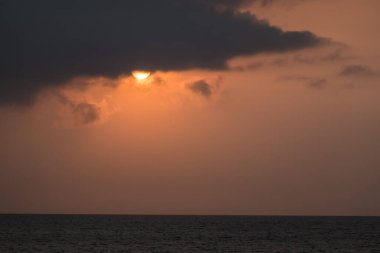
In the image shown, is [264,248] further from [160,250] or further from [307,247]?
[160,250]

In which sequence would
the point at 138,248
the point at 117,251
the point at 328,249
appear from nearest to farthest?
the point at 117,251, the point at 138,248, the point at 328,249

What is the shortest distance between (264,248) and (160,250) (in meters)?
16.7

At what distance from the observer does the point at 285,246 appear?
3600 inches

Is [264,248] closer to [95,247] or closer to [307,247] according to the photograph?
[307,247]

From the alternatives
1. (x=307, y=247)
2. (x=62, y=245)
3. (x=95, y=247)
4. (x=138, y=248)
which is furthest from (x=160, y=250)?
(x=307, y=247)

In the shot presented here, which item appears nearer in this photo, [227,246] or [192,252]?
[192,252]

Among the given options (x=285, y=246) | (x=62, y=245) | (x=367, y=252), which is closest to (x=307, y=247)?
(x=285, y=246)

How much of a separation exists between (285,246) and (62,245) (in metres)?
32.9

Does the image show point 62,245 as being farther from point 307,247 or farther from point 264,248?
point 307,247

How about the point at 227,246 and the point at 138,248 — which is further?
the point at 227,246

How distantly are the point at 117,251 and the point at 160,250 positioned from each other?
6.20 meters

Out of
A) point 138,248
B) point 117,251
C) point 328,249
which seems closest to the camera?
point 117,251

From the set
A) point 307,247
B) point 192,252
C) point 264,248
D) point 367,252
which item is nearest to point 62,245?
point 192,252

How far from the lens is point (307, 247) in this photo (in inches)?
3548
